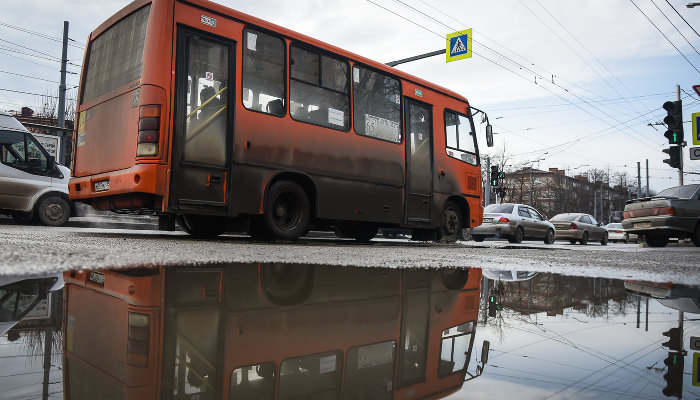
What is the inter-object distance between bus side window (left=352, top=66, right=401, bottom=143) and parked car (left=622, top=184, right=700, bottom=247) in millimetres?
9154

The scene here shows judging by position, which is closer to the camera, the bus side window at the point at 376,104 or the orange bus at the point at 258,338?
the orange bus at the point at 258,338

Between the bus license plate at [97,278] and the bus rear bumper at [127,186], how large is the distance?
3.91 m

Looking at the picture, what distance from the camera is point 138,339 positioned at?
5.31 feet

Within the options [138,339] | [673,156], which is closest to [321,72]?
[138,339]

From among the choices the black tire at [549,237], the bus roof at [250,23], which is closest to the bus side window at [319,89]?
the bus roof at [250,23]

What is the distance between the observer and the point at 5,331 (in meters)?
1.66

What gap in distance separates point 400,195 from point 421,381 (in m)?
8.59

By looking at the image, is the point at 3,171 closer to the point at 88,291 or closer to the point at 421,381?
the point at 88,291

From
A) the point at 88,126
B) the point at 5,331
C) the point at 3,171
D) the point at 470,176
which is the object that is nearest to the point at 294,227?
the point at 88,126

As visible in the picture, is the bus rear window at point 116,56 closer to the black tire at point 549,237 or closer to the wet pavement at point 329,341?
the wet pavement at point 329,341

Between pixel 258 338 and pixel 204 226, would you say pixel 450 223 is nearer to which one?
pixel 204 226

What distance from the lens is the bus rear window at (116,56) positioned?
7.28 meters

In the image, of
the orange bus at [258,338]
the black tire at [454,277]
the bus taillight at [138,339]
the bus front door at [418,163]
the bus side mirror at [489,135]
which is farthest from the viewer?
the bus side mirror at [489,135]

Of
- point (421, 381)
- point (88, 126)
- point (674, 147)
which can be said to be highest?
point (674, 147)
